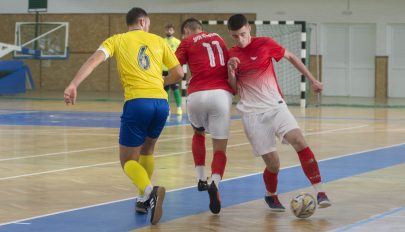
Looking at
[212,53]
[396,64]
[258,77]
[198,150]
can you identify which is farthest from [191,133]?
[396,64]

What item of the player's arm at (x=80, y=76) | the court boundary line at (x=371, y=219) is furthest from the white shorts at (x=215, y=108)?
the court boundary line at (x=371, y=219)

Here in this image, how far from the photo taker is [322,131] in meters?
19.7

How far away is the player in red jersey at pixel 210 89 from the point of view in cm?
979

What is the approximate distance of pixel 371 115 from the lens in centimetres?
2509

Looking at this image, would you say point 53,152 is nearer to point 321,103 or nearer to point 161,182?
point 161,182

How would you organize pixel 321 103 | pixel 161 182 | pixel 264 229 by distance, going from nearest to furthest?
1. pixel 264 229
2. pixel 161 182
3. pixel 321 103

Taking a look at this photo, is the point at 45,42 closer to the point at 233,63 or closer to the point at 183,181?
the point at 183,181

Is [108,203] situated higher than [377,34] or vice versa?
[377,34]

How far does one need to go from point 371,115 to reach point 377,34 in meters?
11.1

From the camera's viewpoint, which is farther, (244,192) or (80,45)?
(80,45)

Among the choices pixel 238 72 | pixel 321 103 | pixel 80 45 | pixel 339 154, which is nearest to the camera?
pixel 238 72

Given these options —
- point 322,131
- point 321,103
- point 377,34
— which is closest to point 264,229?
point 322,131

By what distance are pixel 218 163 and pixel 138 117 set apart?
1181mm

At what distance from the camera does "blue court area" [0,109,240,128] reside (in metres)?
21.3
